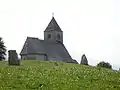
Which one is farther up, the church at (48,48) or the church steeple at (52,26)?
the church steeple at (52,26)

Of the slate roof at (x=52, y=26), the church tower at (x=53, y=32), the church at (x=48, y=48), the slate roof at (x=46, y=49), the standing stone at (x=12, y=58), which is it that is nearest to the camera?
the standing stone at (x=12, y=58)

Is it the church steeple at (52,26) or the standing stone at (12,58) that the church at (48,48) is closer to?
the church steeple at (52,26)

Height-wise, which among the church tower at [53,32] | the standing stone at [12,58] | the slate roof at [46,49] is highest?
the church tower at [53,32]

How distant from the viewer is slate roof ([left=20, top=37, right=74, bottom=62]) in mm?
106562

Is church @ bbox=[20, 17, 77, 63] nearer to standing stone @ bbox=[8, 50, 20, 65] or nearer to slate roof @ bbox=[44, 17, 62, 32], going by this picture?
slate roof @ bbox=[44, 17, 62, 32]

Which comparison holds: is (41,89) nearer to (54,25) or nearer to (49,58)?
(49,58)

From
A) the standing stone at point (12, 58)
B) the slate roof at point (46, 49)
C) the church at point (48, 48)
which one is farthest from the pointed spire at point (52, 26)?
the standing stone at point (12, 58)

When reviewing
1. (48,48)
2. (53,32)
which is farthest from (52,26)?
(48,48)

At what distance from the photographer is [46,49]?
11006cm

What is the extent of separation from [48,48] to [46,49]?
1.12 metres

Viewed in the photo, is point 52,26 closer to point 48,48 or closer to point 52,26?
point 52,26

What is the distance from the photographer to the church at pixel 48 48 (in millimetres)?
106688

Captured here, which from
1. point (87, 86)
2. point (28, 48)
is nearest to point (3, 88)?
point (87, 86)

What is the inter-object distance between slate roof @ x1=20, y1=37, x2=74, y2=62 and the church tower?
5076 mm
